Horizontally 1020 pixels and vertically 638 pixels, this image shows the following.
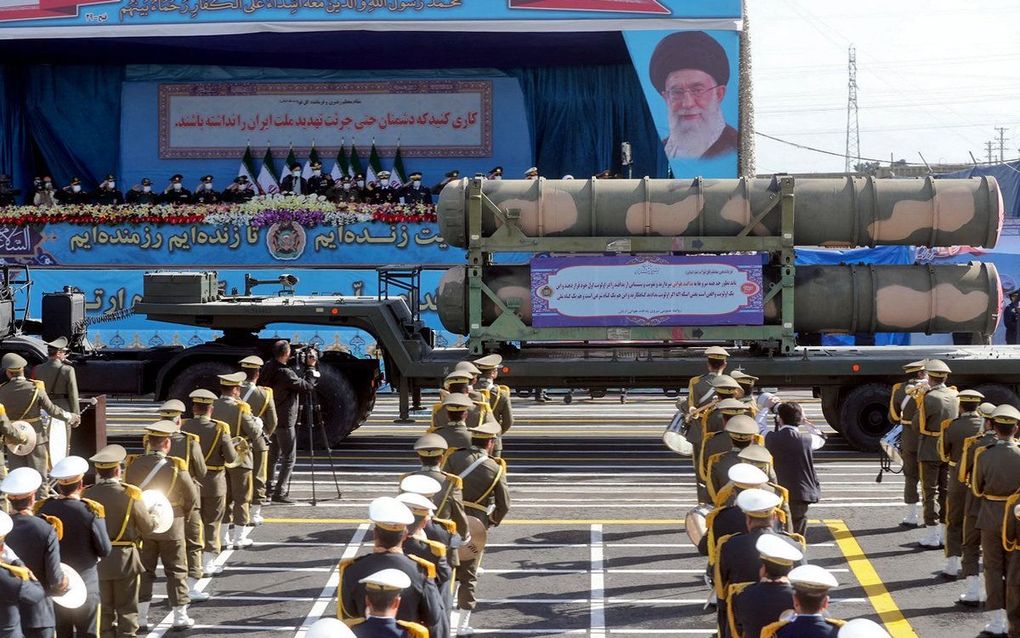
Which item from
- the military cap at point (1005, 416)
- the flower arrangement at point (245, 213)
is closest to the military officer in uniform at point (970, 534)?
the military cap at point (1005, 416)

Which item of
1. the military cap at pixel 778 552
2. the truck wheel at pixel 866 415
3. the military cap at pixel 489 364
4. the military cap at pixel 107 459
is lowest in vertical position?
the truck wheel at pixel 866 415

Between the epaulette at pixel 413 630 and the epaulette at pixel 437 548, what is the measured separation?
4.36 ft

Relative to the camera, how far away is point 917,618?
1077 cm

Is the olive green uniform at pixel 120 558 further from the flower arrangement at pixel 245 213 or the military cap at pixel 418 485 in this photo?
the flower arrangement at pixel 245 213

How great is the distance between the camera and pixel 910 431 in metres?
13.5

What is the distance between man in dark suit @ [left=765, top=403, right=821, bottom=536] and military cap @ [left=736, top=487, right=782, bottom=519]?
318cm

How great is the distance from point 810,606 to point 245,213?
23.3 m

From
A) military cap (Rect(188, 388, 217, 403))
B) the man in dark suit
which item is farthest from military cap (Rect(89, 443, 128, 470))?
the man in dark suit

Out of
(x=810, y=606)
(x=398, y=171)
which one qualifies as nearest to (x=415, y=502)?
(x=810, y=606)

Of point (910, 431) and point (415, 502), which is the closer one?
point (415, 502)

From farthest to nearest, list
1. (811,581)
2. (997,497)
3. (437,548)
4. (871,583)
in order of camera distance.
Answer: (871,583) → (997,497) → (437,548) → (811,581)

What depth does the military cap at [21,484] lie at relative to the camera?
8.36m

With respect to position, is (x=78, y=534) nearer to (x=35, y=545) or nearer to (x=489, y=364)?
(x=35, y=545)

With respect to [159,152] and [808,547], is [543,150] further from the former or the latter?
[808,547]
